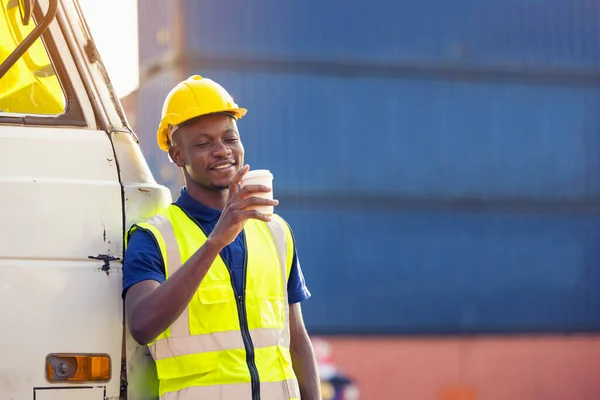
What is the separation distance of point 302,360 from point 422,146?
322 inches

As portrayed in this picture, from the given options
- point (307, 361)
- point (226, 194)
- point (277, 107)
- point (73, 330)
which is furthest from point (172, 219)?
point (277, 107)

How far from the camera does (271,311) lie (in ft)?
7.89

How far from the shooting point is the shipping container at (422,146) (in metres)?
10.2

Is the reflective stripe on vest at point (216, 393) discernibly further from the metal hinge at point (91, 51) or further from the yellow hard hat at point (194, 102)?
the metal hinge at point (91, 51)

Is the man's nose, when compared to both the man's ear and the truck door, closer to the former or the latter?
the man's ear

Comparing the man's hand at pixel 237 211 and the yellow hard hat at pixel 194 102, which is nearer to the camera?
the man's hand at pixel 237 211

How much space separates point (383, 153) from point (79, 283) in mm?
8370

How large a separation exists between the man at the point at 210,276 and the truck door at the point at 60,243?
0.08 metres

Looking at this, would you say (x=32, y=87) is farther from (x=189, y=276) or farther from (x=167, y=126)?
(x=189, y=276)

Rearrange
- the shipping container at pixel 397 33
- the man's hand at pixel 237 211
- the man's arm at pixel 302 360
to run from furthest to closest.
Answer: the shipping container at pixel 397 33
the man's arm at pixel 302 360
the man's hand at pixel 237 211

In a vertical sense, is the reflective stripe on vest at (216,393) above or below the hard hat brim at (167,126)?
below

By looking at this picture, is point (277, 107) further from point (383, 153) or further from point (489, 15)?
point (489, 15)

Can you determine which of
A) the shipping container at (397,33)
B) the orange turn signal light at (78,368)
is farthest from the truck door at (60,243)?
the shipping container at (397,33)

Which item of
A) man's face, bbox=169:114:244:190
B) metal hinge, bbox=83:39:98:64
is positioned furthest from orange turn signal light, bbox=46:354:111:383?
metal hinge, bbox=83:39:98:64
